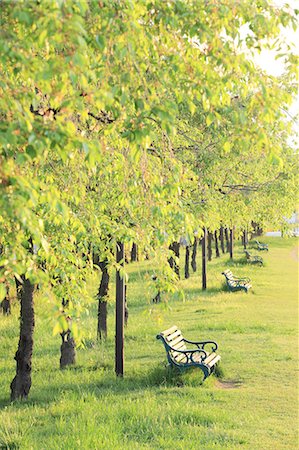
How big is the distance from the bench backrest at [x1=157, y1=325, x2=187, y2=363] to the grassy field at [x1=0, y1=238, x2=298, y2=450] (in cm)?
29

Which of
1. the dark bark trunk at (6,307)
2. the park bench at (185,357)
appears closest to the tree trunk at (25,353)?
the park bench at (185,357)

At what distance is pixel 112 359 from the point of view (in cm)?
1424

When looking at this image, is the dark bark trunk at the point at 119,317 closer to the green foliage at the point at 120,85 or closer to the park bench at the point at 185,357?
the park bench at the point at 185,357

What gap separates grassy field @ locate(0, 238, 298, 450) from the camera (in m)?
8.47

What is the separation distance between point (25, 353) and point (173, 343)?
283 cm

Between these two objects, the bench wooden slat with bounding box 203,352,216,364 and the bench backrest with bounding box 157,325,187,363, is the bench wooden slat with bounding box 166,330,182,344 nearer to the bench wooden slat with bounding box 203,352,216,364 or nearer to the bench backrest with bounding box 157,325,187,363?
the bench backrest with bounding box 157,325,187,363

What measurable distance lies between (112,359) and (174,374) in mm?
2755

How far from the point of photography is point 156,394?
35.6ft

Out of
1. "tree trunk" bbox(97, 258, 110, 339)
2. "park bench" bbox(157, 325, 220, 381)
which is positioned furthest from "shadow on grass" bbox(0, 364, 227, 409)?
"tree trunk" bbox(97, 258, 110, 339)

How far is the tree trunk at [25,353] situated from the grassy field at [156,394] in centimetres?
25

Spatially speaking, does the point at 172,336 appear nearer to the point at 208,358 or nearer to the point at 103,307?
the point at 208,358

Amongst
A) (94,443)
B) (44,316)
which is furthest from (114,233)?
(44,316)

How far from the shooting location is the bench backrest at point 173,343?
38.9ft

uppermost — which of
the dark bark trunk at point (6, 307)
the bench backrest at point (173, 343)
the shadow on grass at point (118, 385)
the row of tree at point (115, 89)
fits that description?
the row of tree at point (115, 89)
